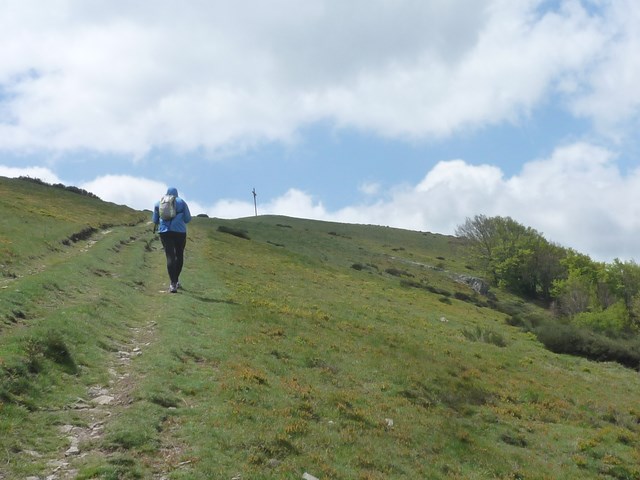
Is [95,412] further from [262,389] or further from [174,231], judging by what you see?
[174,231]

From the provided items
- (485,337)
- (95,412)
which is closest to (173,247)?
(95,412)

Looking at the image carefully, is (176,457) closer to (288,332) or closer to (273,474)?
(273,474)

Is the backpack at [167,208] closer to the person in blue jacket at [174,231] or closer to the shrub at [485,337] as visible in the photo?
the person in blue jacket at [174,231]

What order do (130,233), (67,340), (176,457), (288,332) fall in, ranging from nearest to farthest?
1. (176,457)
2. (67,340)
3. (288,332)
4. (130,233)

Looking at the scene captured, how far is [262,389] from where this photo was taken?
13203mm

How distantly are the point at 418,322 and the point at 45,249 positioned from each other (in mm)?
22282

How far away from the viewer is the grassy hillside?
31.0 ft

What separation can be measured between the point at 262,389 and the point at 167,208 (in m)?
11.8

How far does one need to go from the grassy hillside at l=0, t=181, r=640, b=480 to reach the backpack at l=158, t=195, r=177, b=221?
3.43 metres

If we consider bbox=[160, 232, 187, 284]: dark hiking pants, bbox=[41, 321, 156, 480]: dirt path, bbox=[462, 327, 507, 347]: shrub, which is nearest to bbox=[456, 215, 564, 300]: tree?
bbox=[462, 327, 507, 347]: shrub

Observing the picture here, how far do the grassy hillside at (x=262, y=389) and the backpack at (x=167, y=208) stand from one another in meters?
3.43

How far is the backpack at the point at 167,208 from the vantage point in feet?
74.4

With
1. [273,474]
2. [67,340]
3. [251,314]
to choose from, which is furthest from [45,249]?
[273,474]

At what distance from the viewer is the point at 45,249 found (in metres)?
31.3
